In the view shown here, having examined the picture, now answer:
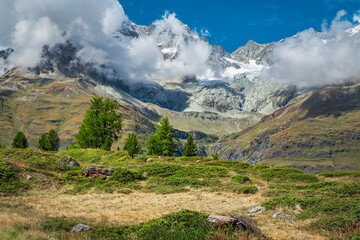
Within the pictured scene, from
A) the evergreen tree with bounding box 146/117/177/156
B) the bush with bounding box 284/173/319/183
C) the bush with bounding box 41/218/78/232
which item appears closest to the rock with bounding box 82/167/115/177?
the bush with bounding box 41/218/78/232

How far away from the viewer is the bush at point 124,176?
91.2 feet

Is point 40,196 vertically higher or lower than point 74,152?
lower

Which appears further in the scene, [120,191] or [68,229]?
[120,191]

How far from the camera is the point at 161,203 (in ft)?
66.5

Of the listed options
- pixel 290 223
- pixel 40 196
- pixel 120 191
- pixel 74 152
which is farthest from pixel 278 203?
pixel 74 152

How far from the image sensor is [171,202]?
2077 centimetres

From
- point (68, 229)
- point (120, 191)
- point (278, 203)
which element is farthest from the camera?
point (120, 191)

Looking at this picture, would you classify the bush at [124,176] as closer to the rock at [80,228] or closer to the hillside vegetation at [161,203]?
the hillside vegetation at [161,203]

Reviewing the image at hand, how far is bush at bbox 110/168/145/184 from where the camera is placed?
27812 mm

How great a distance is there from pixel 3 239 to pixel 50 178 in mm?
17393

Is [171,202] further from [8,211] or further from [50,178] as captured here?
[50,178]

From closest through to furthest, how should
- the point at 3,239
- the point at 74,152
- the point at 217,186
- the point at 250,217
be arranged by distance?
the point at 3,239
the point at 250,217
the point at 217,186
the point at 74,152

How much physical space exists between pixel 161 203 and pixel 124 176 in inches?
377

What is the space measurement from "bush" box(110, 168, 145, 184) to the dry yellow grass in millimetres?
3964
